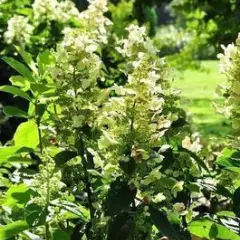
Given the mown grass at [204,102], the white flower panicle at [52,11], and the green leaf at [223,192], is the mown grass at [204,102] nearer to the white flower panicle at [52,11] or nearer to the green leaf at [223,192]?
the white flower panicle at [52,11]

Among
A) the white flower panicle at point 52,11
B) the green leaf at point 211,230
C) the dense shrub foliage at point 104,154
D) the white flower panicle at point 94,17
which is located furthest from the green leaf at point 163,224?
the white flower panicle at point 52,11

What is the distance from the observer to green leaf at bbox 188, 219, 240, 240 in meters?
2.14

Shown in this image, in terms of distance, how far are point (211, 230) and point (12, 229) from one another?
607 mm

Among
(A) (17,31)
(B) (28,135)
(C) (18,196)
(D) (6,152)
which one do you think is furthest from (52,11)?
(C) (18,196)

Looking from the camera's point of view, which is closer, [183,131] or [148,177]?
[148,177]

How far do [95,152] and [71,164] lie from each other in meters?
0.15

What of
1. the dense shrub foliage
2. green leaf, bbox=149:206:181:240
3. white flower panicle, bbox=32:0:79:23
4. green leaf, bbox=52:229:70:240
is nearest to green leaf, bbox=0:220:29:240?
the dense shrub foliage

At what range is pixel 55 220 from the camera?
2.14 meters

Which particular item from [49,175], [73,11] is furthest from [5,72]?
[49,175]

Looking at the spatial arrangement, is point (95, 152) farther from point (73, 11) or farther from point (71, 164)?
point (73, 11)

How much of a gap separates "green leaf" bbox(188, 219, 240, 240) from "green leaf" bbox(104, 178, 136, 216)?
28cm

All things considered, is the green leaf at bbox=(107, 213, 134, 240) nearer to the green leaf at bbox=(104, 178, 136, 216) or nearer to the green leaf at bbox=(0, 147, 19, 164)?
the green leaf at bbox=(104, 178, 136, 216)

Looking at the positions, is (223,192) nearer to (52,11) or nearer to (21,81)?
(21,81)

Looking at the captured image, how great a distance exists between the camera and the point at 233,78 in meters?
2.22
